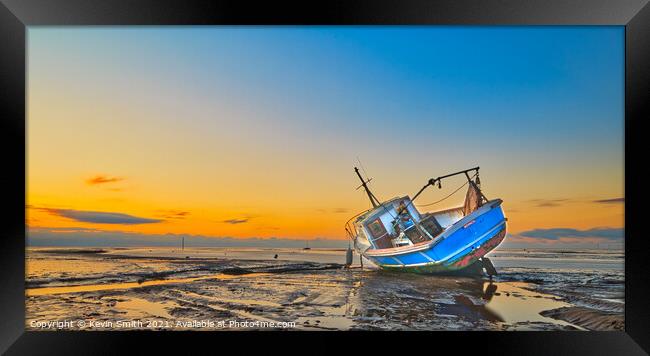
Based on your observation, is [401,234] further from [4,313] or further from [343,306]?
[4,313]

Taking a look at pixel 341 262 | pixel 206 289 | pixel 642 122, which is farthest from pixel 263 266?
pixel 642 122

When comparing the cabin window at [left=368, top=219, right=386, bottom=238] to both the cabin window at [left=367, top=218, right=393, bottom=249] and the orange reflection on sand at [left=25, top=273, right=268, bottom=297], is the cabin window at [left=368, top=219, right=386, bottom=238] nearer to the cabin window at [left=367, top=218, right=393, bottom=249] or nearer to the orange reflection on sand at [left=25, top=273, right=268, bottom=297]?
the cabin window at [left=367, top=218, right=393, bottom=249]

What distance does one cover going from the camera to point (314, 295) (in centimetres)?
720

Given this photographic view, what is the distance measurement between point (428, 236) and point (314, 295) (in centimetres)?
242

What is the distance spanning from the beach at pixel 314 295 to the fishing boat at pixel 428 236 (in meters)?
0.24

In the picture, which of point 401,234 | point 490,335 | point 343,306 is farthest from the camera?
point 401,234

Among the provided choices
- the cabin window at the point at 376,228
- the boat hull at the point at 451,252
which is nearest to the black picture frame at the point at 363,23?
the boat hull at the point at 451,252

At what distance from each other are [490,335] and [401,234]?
3243mm

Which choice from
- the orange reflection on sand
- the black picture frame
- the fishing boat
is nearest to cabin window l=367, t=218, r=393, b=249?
the fishing boat

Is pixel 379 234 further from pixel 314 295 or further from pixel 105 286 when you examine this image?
pixel 105 286

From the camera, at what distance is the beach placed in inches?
248

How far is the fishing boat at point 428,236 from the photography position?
765 cm

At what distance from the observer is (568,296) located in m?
7.12

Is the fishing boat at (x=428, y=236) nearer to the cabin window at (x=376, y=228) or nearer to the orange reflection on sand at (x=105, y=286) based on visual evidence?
the cabin window at (x=376, y=228)
